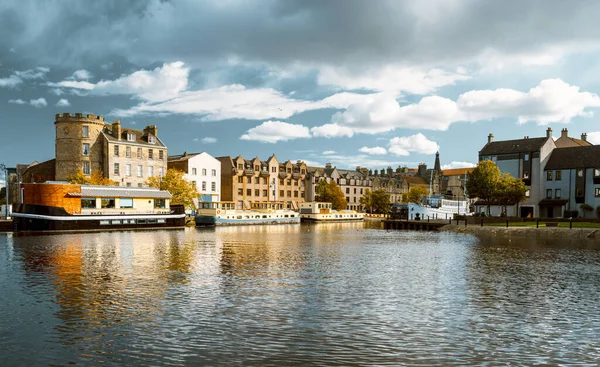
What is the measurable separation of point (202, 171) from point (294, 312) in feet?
300

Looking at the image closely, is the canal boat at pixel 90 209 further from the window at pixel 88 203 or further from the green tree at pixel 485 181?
the green tree at pixel 485 181

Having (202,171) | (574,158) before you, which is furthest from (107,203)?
(574,158)

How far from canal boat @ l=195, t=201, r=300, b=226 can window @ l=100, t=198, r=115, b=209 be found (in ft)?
59.9

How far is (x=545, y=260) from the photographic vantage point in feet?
114

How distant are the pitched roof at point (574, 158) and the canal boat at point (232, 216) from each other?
49128 millimetres

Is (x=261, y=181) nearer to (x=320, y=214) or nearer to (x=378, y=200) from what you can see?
(x=320, y=214)

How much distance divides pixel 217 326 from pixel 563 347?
1012cm

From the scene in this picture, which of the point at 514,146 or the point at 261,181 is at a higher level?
the point at 514,146

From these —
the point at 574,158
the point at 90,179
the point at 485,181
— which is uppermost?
the point at 574,158

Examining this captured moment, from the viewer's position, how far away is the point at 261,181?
412ft

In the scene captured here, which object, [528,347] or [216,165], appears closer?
[528,347]

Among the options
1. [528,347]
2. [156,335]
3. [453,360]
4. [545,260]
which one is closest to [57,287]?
[156,335]

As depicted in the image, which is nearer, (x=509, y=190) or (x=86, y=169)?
(x=509, y=190)

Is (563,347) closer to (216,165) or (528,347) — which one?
(528,347)
